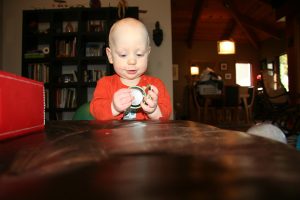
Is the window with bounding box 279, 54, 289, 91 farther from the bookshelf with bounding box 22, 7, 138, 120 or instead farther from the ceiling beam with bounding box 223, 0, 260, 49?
the bookshelf with bounding box 22, 7, 138, 120

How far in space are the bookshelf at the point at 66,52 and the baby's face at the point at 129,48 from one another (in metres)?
2.56

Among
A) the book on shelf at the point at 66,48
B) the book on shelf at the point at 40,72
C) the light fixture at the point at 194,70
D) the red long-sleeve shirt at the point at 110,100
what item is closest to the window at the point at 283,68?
the light fixture at the point at 194,70

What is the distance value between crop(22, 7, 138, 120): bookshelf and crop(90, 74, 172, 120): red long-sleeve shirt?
2.44 meters

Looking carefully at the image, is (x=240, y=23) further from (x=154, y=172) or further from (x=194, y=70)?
(x=154, y=172)

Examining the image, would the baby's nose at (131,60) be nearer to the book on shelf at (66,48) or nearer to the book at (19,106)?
the book at (19,106)

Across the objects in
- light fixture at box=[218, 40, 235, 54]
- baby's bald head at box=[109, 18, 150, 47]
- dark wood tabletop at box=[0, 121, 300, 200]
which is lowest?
dark wood tabletop at box=[0, 121, 300, 200]

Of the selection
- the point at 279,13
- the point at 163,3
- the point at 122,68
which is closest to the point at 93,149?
the point at 122,68

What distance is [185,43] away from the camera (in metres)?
9.86

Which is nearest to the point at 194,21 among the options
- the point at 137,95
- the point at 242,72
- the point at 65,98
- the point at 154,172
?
the point at 242,72

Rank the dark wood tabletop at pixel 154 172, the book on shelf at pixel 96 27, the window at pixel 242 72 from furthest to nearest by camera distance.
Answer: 1. the window at pixel 242 72
2. the book on shelf at pixel 96 27
3. the dark wood tabletop at pixel 154 172

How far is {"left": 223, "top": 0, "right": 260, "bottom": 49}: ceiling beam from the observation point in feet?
23.2

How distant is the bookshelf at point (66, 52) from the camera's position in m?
3.51

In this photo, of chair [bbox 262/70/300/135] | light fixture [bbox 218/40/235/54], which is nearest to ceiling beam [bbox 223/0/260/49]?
light fixture [bbox 218/40/235/54]

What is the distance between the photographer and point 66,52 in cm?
359
